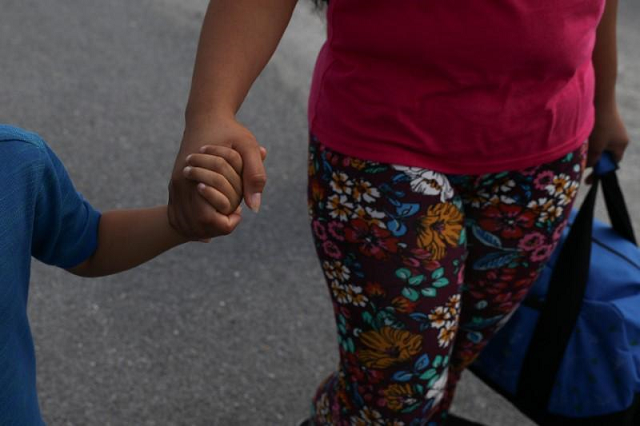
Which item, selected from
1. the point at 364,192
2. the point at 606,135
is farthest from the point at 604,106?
the point at 364,192

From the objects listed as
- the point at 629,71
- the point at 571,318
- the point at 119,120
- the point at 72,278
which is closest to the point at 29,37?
the point at 119,120

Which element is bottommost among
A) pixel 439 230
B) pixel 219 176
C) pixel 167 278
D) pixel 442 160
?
pixel 167 278

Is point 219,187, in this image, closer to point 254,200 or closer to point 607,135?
point 254,200

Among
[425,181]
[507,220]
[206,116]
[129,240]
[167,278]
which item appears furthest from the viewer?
[167,278]

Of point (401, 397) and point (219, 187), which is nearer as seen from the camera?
point (219, 187)

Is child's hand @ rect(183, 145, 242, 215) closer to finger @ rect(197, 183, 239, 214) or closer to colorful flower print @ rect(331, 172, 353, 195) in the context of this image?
finger @ rect(197, 183, 239, 214)

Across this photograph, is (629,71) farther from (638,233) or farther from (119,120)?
(119,120)

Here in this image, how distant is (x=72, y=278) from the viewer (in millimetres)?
2932

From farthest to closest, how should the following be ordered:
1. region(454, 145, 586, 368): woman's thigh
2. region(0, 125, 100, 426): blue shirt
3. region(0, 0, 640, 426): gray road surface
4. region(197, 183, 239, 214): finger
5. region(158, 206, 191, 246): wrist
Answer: region(0, 0, 640, 426): gray road surface
region(454, 145, 586, 368): woman's thigh
region(158, 206, 191, 246): wrist
region(0, 125, 100, 426): blue shirt
region(197, 183, 239, 214): finger

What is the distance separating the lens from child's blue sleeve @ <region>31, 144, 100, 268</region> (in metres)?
1.30

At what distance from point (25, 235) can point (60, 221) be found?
8cm

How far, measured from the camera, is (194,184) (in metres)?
1.13

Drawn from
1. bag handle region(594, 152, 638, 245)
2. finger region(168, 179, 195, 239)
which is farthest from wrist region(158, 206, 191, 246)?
bag handle region(594, 152, 638, 245)

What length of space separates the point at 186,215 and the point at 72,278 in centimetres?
188
